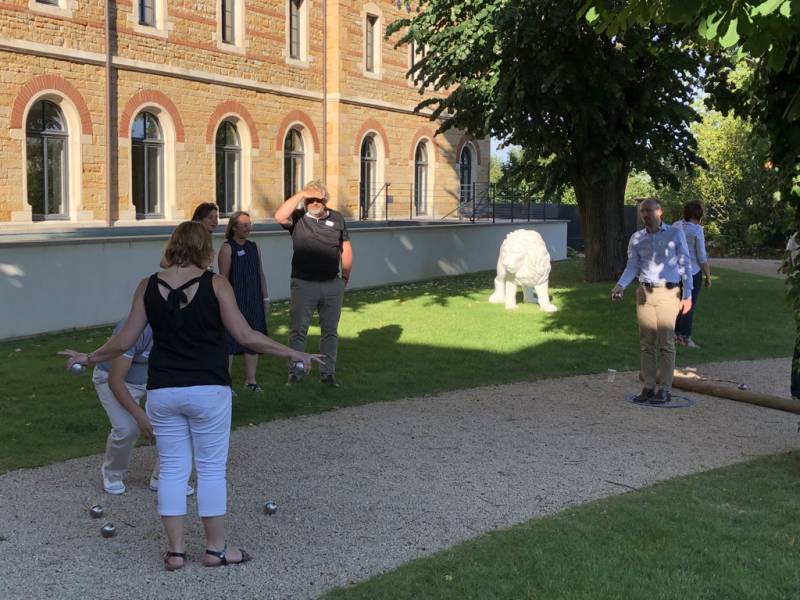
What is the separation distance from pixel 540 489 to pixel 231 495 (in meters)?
1.99

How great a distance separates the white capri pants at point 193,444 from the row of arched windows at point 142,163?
746 inches

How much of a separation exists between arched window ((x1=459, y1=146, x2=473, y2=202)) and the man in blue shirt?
29766 mm

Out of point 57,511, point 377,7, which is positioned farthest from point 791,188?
point 377,7

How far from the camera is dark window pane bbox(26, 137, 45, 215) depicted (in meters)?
21.9

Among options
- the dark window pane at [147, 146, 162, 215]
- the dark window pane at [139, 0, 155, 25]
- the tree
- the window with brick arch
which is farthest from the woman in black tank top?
the window with brick arch

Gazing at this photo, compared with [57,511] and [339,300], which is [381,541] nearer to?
[57,511]

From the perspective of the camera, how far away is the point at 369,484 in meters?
6.26

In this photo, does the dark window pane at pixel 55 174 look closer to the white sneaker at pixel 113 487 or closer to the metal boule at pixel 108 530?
the white sneaker at pixel 113 487

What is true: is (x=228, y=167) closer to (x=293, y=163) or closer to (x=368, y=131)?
(x=293, y=163)

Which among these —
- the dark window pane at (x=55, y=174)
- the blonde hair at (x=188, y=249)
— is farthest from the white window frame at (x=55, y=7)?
the blonde hair at (x=188, y=249)

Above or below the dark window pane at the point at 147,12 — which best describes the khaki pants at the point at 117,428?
below

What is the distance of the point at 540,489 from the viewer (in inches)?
243

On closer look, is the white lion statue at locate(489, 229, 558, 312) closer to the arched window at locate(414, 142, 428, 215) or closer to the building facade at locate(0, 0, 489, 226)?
the building facade at locate(0, 0, 489, 226)

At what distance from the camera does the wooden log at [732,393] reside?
867 cm
